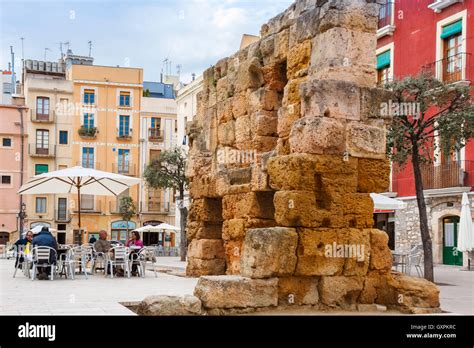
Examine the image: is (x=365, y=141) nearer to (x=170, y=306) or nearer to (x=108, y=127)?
(x=170, y=306)

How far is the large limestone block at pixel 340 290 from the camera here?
9305 mm

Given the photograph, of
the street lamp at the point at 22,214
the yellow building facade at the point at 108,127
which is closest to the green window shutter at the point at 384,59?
the yellow building facade at the point at 108,127

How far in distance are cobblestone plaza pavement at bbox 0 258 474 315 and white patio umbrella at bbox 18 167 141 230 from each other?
237cm

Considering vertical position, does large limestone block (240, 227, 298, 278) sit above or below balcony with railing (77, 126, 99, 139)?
below

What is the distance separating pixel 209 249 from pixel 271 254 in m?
6.31

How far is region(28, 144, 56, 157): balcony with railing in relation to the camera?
45.1 metres

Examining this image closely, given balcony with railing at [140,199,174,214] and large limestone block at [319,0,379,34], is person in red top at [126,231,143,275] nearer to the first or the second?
large limestone block at [319,0,379,34]

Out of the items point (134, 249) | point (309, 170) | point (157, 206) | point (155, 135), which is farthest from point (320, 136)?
point (155, 135)

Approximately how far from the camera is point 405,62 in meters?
26.6

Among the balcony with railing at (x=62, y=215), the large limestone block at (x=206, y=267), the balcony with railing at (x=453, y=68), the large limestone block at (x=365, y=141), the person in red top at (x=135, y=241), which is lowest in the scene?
the balcony with railing at (x=62, y=215)

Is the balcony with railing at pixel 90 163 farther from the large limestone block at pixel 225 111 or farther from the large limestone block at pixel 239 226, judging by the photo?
the large limestone block at pixel 239 226

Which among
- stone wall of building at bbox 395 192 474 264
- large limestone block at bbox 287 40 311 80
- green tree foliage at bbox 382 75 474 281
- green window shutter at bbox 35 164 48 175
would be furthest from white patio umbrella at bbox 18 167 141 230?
green window shutter at bbox 35 164 48 175

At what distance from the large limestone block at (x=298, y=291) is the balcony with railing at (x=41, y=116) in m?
38.8
